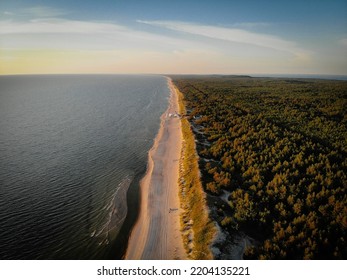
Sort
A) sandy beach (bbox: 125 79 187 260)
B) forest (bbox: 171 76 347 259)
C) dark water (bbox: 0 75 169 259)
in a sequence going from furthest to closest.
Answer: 1. dark water (bbox: 0 75 169 259)
2. sandy beach (bbox: 125 79 187 260)
3. forest (bbox: 171 76 347 259)

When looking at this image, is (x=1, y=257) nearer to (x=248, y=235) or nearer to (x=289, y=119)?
(x=248, y=235)

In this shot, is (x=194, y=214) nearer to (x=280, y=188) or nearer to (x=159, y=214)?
(x=159, y=214)

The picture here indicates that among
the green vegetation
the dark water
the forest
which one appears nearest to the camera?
the forest

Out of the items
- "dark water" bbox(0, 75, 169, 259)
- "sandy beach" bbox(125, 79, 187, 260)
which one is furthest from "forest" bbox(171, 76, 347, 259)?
"dark water" bbox(0, 75, 169, 259)

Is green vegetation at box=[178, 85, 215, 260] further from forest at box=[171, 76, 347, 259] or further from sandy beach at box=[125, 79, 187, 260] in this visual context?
forest at box=[171, 76, 347, 259]

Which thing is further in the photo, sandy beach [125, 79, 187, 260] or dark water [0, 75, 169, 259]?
dark water [0, 75, 169, 259]

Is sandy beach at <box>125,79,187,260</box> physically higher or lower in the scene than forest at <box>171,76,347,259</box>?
lower

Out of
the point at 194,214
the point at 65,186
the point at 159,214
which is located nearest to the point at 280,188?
the point at 194,214
